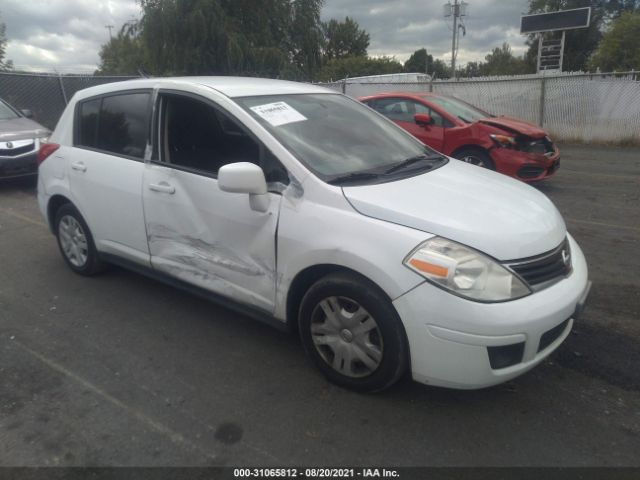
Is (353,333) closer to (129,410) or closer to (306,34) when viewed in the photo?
(129,410)

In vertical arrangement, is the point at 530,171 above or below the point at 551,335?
below

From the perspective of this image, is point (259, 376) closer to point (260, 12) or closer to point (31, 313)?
point (31, 313)

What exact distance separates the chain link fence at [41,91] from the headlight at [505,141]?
445 inches

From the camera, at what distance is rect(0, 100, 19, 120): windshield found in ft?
29.7

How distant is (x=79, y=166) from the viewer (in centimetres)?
423

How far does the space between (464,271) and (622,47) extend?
132 feet

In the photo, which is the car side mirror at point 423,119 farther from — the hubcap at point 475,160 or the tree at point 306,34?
the tree at point 306,34

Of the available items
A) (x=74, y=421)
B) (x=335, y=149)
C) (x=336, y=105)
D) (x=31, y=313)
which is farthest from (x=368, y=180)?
(x=31, y=313)

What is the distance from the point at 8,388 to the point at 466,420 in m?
2.60

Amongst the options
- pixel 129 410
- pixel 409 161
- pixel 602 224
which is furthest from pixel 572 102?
pixel 129 410

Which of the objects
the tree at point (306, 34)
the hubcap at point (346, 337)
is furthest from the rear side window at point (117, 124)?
the tree at point (306, 34)

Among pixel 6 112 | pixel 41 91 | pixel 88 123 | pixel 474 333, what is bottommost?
pixel 474 333

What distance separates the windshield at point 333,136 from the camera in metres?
3.10

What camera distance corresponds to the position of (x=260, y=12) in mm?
15586
